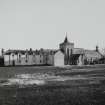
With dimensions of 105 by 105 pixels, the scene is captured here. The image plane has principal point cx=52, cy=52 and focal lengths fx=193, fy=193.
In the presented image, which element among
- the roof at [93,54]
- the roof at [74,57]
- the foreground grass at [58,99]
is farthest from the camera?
the roof at [93,54]

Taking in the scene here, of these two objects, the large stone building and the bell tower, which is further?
the bell tower

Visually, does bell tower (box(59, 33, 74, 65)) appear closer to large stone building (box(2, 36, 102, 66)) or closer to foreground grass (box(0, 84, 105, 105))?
large stone building (box(2, 36, 102, 66))

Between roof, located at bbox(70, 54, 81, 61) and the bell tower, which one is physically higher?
the bell tower

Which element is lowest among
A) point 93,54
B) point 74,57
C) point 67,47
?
point 74,57

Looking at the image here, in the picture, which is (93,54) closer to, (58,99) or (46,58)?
(46,58)

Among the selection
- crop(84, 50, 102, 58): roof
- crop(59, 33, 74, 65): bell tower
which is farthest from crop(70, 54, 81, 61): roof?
crop(84, 50, 102, 58): roof

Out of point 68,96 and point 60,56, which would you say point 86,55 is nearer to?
point 60,56

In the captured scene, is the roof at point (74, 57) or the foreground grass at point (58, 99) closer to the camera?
the foreground grass at point (58, 99)

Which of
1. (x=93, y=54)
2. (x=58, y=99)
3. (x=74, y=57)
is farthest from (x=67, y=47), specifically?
(x=58, y=99)

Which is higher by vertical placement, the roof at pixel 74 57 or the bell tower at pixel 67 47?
the bell tower at pixel 67 47

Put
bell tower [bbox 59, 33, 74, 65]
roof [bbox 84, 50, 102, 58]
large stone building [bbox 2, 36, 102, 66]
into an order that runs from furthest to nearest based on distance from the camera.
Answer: roof [bbox 84, 50, 102, 58] < bell tower [bbox 59, 33, 74, 65] < large stone building [bbox 2, 36, 102, 66]

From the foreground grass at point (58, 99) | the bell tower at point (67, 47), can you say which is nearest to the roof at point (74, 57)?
the bell tower at point (67, 47)

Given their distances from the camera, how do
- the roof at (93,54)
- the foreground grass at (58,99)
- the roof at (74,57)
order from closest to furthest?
the foreground grass at (58,99)
the roof at (74,57)
the roof at (93,54)

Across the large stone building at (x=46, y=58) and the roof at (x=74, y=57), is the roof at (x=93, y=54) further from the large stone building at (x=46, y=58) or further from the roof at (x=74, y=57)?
the roof at (x=74, y=57)
